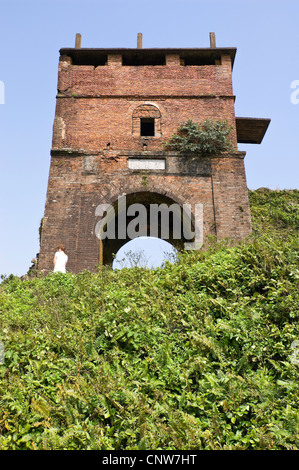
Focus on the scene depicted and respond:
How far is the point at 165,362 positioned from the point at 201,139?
9374mm

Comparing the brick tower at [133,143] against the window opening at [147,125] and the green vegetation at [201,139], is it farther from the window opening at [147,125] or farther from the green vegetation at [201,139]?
the green vegetation at [201,139]

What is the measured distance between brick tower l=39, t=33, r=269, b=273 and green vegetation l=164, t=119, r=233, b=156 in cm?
24

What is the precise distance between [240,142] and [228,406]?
14451mm

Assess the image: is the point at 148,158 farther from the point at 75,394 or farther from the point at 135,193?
the point at 75,394

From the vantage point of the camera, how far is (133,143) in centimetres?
1334

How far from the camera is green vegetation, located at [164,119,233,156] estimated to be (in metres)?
13.1

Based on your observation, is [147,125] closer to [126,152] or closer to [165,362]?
[126,152]

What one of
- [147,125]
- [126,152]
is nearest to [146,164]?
[126,152]

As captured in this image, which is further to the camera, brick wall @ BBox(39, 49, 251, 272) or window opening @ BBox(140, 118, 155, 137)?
window opening @ BBox(140, 118, 155, 137)

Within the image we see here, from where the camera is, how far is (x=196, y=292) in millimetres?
6605

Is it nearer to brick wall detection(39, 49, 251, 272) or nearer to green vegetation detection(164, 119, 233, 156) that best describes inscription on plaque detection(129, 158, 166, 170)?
brick wall detection(39, 49, 251, 272)

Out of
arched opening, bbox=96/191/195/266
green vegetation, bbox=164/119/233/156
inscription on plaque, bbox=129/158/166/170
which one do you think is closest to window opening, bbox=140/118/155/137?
green vegetation, bbox=164/119/233/156

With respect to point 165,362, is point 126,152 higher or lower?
higher
